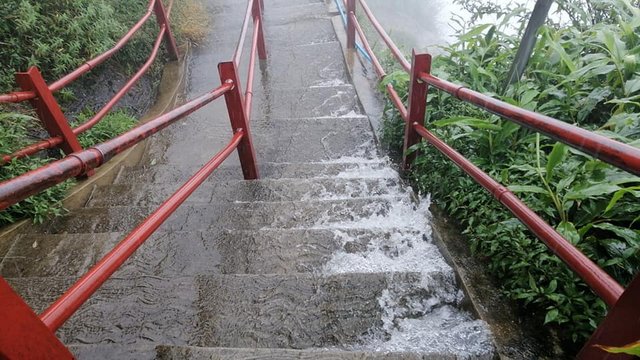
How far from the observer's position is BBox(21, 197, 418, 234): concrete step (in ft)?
7.68

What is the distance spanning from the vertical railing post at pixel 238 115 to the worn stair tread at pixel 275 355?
1.60 metres

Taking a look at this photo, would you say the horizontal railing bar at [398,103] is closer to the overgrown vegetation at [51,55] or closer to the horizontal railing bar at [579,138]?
the horizontal railing bar at [579,138]

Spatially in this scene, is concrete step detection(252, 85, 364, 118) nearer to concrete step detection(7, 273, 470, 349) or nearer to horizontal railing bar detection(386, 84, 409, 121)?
horizontal railing bar detection(386, 84, 409, 121)

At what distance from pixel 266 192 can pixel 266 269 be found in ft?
2.94

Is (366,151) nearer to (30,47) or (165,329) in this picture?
(165,329)

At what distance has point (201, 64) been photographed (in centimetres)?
539

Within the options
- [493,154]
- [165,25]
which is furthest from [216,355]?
[165,25]

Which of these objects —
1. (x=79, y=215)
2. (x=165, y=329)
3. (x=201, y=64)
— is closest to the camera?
(x=165, y=329)

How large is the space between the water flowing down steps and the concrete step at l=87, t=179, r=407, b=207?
0.04 ft

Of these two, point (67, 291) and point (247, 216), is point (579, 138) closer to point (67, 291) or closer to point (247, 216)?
point (67, 291)

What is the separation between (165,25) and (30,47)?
174 centimetres

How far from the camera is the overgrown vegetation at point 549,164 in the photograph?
1394 mm

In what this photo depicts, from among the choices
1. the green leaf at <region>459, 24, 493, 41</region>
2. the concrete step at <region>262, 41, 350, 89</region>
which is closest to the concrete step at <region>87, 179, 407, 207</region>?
the green leaf at <region>459, 24, 493, 41</region>

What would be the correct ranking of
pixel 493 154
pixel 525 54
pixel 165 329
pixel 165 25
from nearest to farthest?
pixel 165 329, pixel 493 154, pixel 525 54, pixel 165 25
